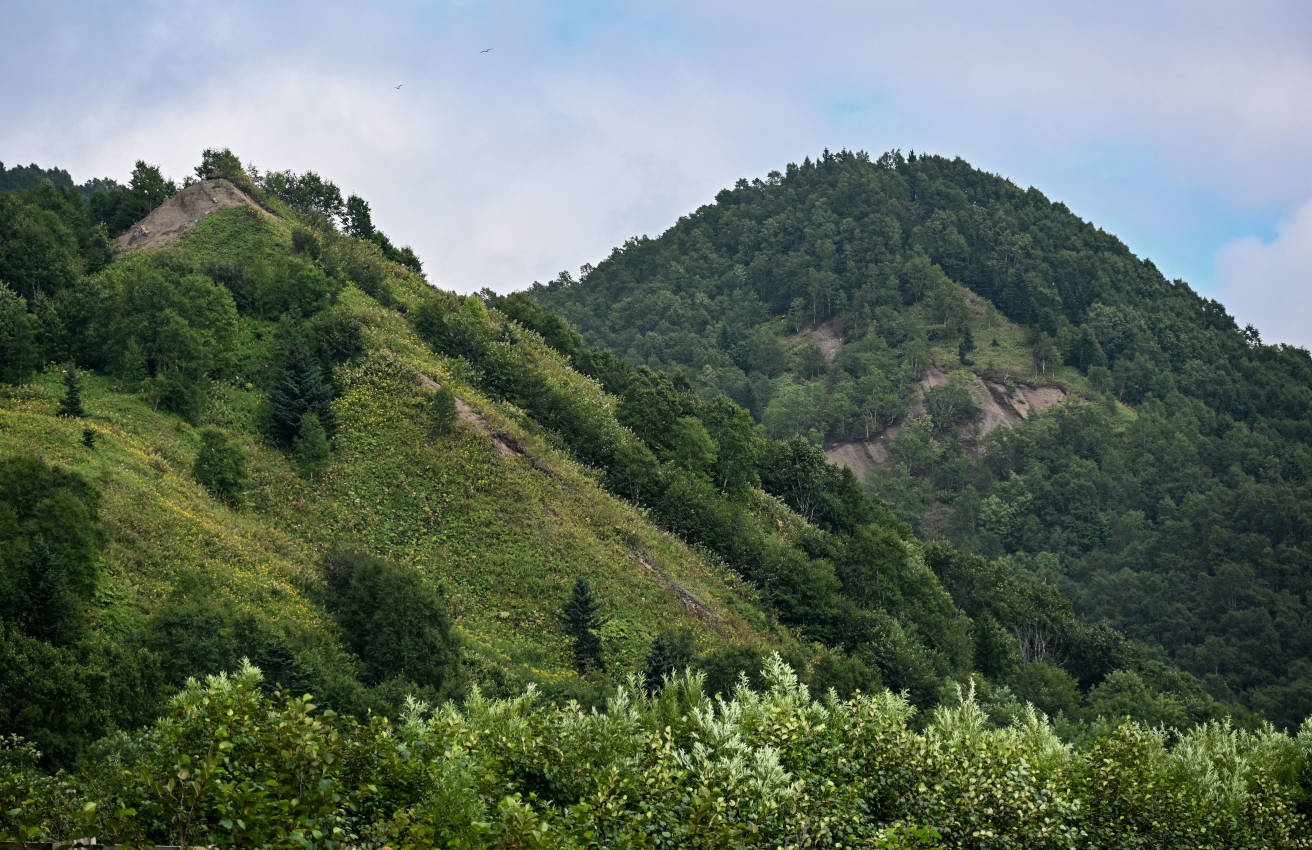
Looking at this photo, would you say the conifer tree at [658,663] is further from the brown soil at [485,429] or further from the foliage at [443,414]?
the foliage at [443,414]

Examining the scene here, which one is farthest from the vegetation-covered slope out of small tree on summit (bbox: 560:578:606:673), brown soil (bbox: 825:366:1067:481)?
brown soil (bbox: 825:366:1067:481)

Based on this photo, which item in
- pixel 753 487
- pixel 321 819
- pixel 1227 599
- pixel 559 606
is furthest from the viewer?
pixel 1227 599

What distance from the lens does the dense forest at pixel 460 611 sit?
54.5ft

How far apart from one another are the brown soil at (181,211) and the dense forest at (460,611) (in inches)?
33.5

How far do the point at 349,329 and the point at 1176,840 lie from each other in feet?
177

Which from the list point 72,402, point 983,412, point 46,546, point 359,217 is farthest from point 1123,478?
point 46,546

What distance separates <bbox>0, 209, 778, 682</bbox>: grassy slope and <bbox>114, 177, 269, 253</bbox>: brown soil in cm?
1765

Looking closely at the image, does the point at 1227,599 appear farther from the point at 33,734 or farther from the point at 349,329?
the point at 33,734

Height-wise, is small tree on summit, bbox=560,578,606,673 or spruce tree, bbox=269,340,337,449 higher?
spruce tree, bbox=269,340,337,449

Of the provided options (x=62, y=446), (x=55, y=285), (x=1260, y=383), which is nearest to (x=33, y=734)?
(x=62, y=446)

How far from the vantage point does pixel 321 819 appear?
45.9 ft

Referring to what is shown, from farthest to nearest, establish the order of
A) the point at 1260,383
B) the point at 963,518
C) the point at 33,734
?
the point at 1260,383 → the point at 963,518 → the point at 33,734

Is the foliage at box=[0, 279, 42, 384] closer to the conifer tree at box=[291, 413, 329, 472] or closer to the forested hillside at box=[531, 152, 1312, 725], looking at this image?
the conifer tree at box=[291, 413, 329, 472]

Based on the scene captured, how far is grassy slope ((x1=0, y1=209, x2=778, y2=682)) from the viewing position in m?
42.8
